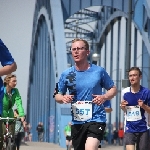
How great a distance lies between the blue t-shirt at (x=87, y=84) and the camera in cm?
890

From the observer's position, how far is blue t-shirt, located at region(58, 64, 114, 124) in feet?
29.2

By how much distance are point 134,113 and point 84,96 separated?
2.62 meters

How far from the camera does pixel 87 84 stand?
29.2ft

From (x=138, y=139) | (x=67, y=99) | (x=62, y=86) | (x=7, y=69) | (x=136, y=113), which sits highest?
(x=7, y=69)

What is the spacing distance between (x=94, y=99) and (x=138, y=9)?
30230mm

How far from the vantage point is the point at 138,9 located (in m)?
38.7

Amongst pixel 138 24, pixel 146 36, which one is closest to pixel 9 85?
pixel 146 36

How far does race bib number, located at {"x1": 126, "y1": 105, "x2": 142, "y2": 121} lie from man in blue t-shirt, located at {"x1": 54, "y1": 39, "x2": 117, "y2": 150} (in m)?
2.41

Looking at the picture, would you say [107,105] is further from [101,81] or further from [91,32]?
[91,32]

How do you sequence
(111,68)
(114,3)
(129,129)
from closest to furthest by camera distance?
(129,129), (114,3), (111,68)

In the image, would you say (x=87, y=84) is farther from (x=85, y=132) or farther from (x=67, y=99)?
(x=85, y=132)

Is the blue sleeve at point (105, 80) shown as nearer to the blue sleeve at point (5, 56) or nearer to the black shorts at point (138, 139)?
the blue sleeve at point (5, 56)

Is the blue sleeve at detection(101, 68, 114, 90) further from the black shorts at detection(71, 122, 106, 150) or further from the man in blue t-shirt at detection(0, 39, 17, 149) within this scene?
the man in blue t-shirt at detection(0, 39, 17, 149)

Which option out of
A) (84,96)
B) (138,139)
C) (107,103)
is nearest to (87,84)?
(84,96)
